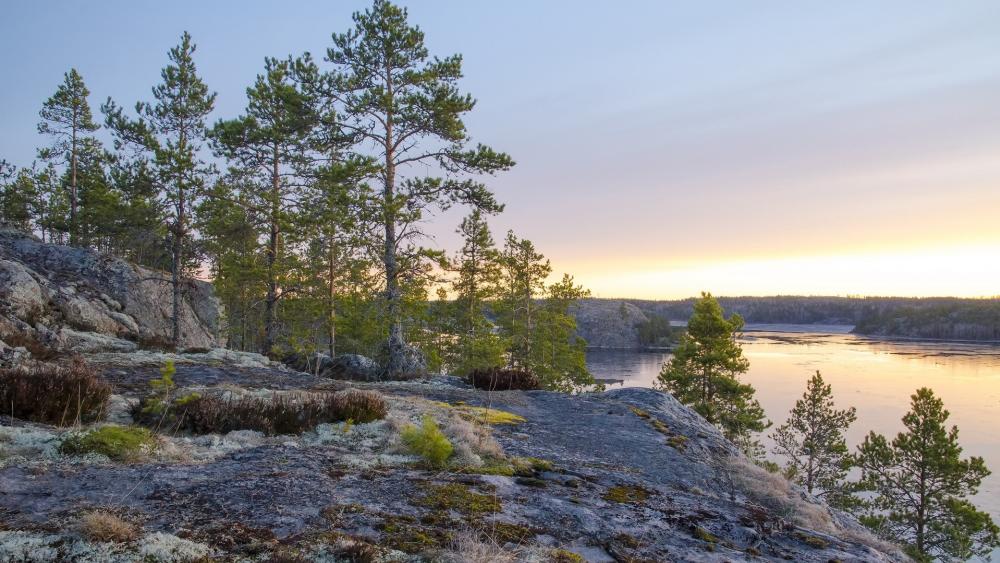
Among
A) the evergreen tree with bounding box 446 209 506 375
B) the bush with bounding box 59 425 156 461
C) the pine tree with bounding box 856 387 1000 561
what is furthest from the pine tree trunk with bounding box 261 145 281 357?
the pine tree with bounding box 856 387 1000 561

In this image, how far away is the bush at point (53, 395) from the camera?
566cm

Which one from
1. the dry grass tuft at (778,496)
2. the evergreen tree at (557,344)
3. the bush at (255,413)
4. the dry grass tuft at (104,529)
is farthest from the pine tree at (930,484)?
the dry grass tuft at (104,529)

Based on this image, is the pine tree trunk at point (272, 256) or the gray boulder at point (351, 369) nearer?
the gray boulder at point (351, 369)

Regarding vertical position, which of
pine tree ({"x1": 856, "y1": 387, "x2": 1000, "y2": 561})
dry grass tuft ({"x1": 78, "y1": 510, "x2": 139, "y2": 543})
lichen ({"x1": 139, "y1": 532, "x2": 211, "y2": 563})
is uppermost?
dry grass tuft ({"x1": 78, "y1": 510, "x2": 139, "y2": 543})

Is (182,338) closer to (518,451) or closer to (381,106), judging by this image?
(381,106)

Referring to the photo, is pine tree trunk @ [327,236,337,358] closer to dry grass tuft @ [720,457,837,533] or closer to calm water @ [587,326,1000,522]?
dry grass tuft @ [720,457,837,533]

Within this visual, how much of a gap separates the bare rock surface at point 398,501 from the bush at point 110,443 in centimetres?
14

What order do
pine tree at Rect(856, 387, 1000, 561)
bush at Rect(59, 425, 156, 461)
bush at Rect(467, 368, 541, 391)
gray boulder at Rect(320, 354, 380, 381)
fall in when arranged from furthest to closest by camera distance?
pine tree at Rect(856, 387, 1000, 561)
gray boulder at Rect(320, 354, 380, 381)
bush at Rect(467, 368, 541, 391)
bush at Rect(59, 425, 156, 461)

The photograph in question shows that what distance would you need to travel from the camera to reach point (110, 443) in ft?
15.4

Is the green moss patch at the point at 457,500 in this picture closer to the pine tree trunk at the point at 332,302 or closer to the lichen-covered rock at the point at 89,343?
the lichen-covered rock at the point at 89,343

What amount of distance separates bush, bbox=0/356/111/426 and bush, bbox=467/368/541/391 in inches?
309

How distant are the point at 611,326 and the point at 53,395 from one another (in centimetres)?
8878

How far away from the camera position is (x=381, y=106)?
18.0m

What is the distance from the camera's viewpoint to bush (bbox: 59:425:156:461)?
4590mm
